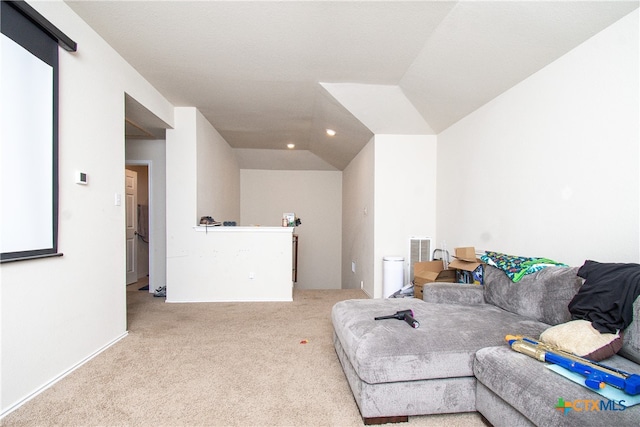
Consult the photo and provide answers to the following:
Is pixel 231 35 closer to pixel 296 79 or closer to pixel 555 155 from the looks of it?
pixel 296 79

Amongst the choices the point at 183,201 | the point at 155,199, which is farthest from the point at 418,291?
the point at 155,199

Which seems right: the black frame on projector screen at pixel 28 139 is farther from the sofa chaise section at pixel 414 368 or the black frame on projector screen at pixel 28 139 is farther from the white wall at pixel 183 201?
the white wall at pixel 183 201

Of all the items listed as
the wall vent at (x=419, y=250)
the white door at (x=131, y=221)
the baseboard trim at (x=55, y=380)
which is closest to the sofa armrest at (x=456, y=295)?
the wall vent at (x=419, y=250)

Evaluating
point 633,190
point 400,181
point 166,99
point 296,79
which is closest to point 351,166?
point 400,181

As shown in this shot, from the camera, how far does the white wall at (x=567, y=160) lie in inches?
76.5

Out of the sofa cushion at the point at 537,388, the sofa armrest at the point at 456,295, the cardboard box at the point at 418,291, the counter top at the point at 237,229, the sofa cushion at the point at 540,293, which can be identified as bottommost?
the cardboard box at the point at 418,291

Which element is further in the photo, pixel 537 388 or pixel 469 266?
pixel 469 266

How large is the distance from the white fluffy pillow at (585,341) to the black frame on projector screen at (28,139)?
2939mm

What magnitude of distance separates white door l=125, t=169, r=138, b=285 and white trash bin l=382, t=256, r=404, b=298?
14.4ft

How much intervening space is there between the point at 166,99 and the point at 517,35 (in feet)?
12.3

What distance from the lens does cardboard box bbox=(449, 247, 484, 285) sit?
309 centimetres

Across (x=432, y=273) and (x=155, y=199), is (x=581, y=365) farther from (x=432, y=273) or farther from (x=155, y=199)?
(x=155, y=199)

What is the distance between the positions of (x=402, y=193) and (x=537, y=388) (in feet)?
10.8

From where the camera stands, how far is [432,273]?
356 centimetres
